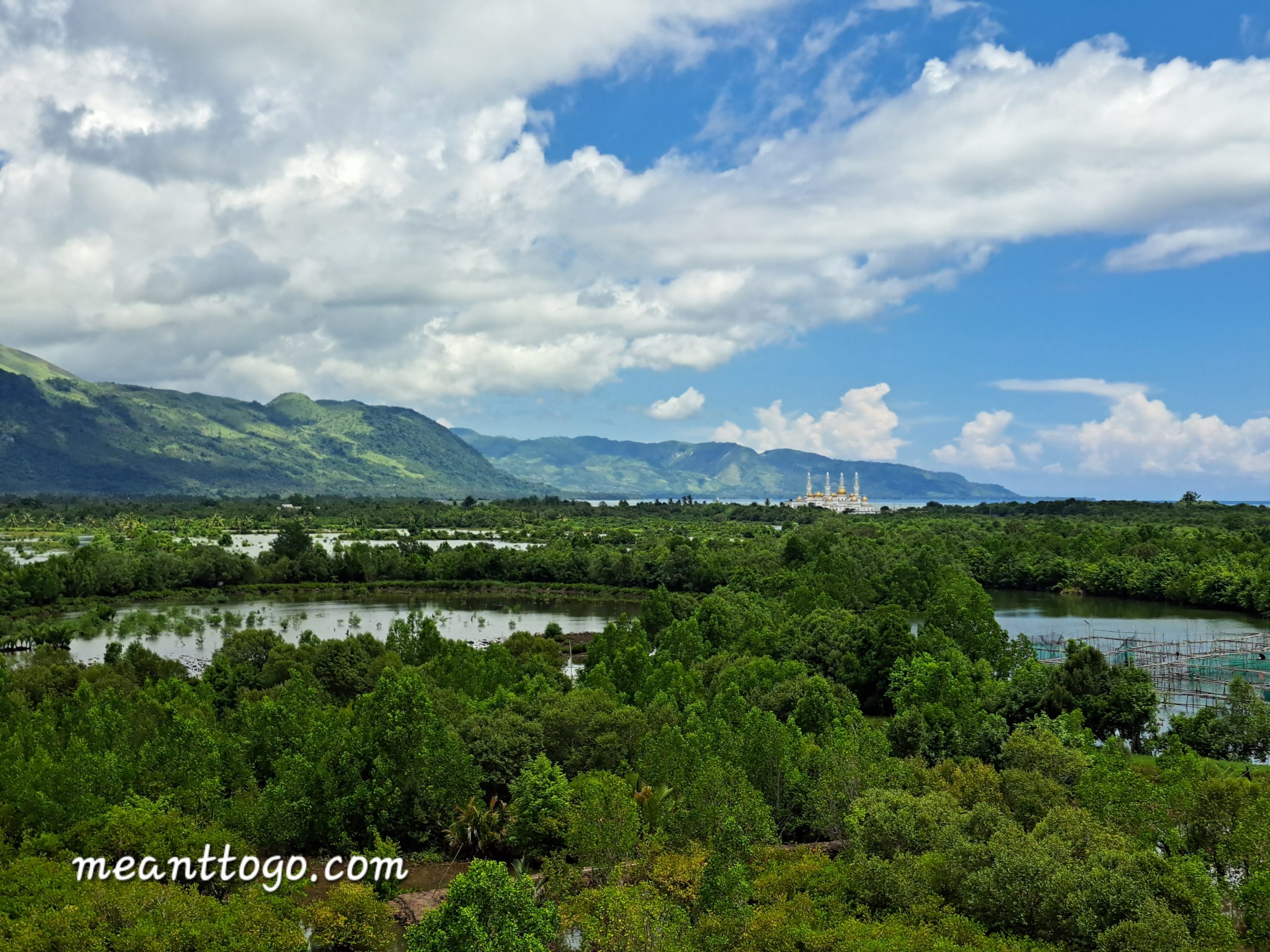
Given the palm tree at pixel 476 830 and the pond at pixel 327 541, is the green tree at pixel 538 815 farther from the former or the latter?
the pond at pixel 327 541

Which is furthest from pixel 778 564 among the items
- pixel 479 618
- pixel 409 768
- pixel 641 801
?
pixel 409 768

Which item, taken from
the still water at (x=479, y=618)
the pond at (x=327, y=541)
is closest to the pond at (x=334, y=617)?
the still water at (x=479, y=618)

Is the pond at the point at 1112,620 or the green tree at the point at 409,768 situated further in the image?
the pond at the point at 1112,620

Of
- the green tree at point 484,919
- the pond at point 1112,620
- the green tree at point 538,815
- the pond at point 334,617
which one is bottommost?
the pond at point 334,617

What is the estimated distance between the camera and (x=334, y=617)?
95938 mm

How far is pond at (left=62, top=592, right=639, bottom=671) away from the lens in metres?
80.8

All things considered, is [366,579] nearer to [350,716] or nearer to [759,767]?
[350,716]

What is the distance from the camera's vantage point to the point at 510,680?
159 ft

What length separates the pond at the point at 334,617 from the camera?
80.8 meters

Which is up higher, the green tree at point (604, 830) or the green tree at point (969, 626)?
the green tree at point (969, 626)

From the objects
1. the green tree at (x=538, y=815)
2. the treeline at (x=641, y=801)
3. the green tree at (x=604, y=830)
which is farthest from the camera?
the green tree at (x=538, y=815)

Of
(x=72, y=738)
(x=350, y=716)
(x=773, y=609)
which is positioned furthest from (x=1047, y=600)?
(x=72, y=738)

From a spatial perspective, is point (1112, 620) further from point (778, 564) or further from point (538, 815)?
point (538, 815)

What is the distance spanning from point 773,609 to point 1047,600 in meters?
50.0
